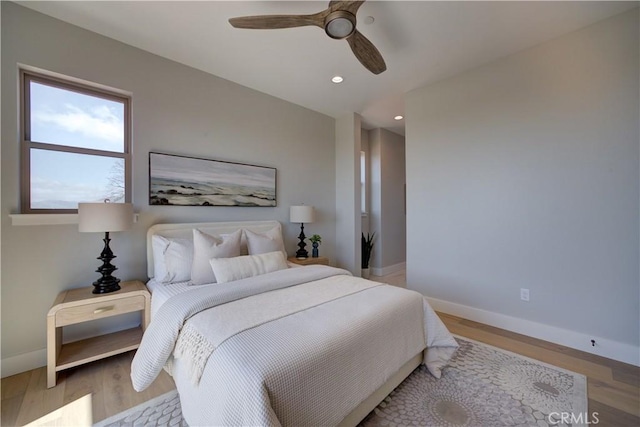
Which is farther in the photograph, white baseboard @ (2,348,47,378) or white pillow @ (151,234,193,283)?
white pillow @ (151,234,193,283)

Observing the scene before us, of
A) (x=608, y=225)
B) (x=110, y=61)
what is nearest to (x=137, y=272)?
(x=110, y=61)

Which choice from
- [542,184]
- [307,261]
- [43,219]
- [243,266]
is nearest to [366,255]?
[307,261]

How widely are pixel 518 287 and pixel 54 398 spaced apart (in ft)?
13.0

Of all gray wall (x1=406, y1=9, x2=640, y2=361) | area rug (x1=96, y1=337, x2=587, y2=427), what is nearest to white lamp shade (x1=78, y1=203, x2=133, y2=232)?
area rug (x1=96, y1=337, x2=587, y2=427)

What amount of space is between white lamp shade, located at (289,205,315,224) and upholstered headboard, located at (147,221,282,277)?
0.37 meters

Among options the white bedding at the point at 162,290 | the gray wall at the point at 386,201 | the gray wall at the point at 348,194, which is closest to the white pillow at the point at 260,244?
the white bedding at the point at 162,290

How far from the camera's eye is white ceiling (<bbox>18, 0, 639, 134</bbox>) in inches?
80.4

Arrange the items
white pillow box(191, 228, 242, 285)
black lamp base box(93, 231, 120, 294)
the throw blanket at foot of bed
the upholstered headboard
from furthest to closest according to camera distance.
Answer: the upholstered headboard → white pillow box(191, 228, 242, 285) → black lamp base box(93, 231, 120, 294) → the throw blanket at foot of bed

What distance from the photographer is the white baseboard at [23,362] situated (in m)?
1.94

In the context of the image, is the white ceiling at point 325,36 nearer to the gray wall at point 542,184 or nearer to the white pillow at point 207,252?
the gray wall at point 542,184

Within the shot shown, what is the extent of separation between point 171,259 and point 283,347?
1.65 metres

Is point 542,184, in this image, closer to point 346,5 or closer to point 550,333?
point 550,333

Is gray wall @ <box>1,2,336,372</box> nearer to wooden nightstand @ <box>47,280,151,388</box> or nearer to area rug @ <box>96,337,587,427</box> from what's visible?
wooden nightstand @ <box>47,280,151,388</box>

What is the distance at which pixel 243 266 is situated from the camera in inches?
89.8
